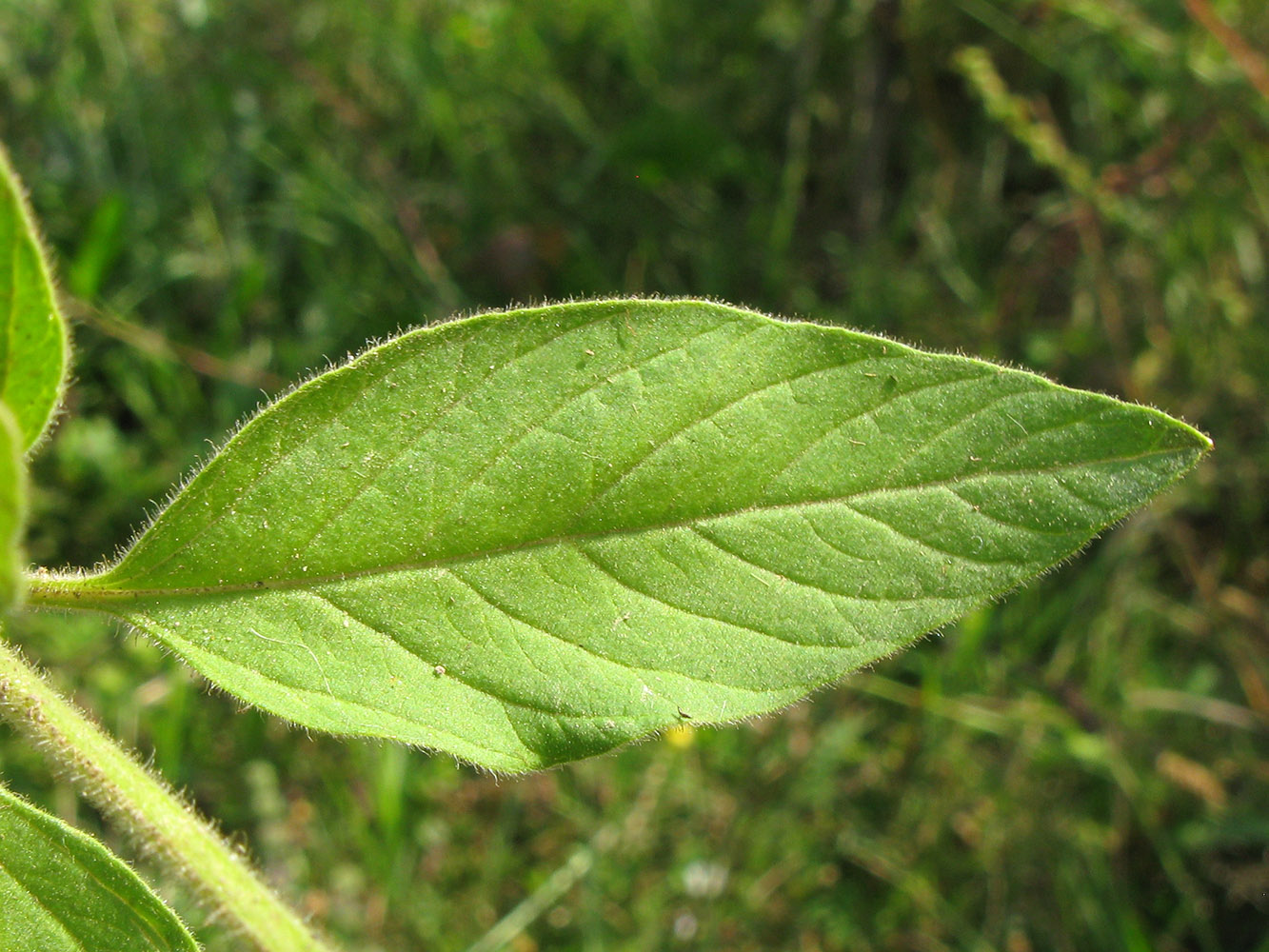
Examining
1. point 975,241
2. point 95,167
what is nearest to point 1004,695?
point 975,241

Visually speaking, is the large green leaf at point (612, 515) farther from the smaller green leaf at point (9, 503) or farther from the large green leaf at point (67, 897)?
the smaller green leaf at point (9, 503)

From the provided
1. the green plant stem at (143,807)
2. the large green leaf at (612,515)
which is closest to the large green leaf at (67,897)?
the green plant stem at (143,807)

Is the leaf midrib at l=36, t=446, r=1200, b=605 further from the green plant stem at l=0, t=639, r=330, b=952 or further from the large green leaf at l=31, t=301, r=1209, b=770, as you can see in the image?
the green plant stem at l=0, t=639, r=330, b=952

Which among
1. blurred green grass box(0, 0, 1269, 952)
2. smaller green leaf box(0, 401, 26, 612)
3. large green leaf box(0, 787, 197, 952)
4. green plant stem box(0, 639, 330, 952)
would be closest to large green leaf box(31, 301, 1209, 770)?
green plant stem box(0, 639, 330, 952)

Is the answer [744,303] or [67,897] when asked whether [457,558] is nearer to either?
[67,897]

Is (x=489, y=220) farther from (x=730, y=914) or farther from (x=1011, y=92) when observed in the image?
(x=730, y=914)

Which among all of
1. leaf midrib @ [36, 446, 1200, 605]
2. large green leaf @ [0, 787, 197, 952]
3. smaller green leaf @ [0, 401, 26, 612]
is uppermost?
smaller green leaf @ [0, 401, 26, 612]

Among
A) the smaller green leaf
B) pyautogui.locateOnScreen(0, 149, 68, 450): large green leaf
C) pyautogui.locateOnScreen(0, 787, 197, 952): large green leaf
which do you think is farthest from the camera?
pyautogui.locateOnScreen(0, 787, 197, 952): large green leaf
